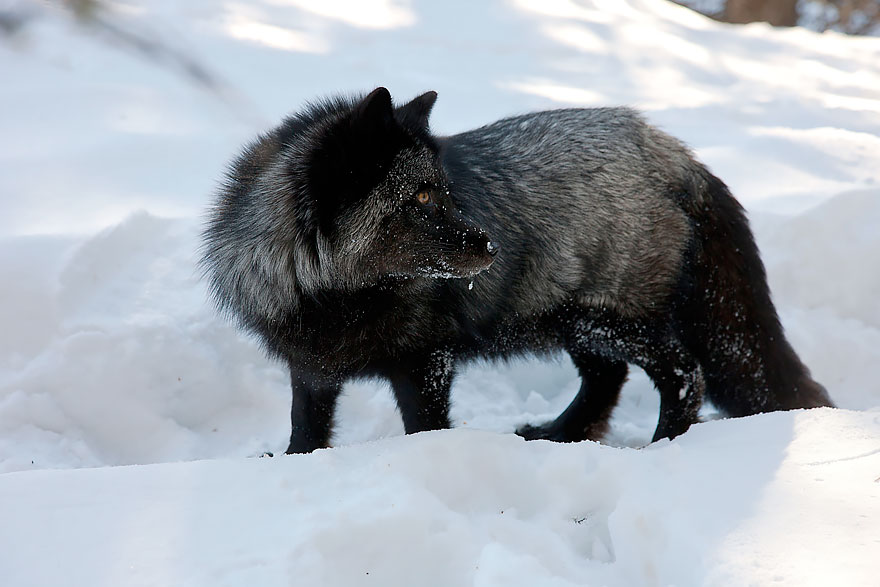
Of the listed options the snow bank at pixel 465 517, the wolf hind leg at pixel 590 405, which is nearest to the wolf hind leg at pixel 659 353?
the wolf hind leg at pixel 590 405

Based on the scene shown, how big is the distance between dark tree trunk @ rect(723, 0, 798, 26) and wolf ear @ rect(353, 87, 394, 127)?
12.2 metres

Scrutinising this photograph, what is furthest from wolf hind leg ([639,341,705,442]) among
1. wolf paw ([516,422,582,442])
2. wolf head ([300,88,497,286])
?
wolf head ([300,88,497,286])

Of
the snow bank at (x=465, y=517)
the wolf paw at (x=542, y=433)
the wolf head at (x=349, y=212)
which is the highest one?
the wolf head at (x=349, y=212)

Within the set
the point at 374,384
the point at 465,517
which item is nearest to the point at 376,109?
the point at 465,517

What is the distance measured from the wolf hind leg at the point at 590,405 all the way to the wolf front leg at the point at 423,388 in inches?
38.1

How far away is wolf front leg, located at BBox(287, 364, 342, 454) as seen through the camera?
11.2ft

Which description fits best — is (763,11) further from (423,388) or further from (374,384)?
(423,388)

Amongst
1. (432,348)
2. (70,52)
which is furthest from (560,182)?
(70,52)

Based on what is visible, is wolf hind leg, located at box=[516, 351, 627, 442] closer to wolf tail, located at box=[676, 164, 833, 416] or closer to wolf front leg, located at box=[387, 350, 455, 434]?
wolf tail, located at box=[676, 164, 833, 416]

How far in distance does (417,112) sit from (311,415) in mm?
1475

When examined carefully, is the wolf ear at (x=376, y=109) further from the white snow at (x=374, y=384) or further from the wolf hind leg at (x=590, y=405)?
the wolf hind leg at (x=590, y=405)

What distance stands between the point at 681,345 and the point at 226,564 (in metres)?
2.60

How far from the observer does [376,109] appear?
108 inches

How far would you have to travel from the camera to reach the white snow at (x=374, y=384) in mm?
1930
